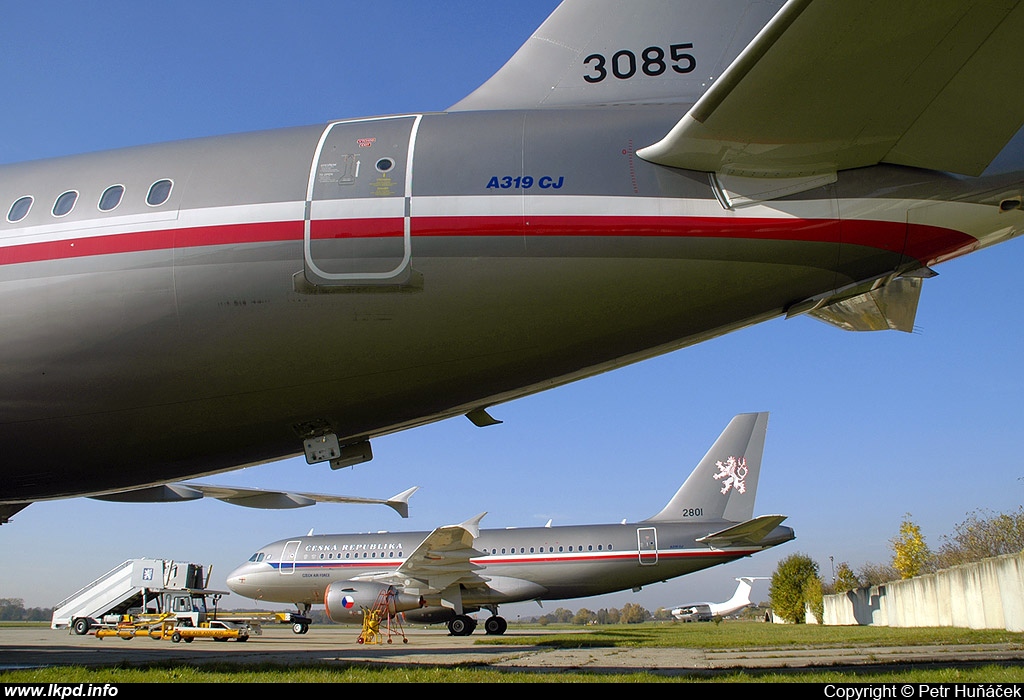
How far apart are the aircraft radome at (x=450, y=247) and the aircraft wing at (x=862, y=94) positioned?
0.02 m

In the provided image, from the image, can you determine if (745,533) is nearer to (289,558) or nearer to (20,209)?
(289,558)

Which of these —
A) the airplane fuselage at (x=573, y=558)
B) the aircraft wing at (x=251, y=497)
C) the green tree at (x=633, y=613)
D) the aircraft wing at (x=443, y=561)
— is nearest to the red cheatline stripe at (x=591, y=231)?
the aircraft wing at (x=251, y=497)

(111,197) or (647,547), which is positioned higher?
(111,197)

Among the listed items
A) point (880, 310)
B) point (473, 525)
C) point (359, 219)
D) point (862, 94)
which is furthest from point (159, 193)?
point (473, 525)

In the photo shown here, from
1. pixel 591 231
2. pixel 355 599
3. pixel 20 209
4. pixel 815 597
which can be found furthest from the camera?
pixel 815 597

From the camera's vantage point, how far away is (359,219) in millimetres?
4371

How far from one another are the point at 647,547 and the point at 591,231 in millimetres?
20640

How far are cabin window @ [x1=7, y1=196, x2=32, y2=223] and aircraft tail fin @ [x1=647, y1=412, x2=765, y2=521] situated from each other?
2314 cm

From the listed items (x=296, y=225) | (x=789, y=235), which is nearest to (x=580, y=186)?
(x=789, y=235)

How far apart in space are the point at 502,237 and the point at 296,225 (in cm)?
122

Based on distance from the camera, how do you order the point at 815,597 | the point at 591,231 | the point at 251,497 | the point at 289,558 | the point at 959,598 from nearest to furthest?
the point at 591,231 < the point at 251,497 < the point at 959,598 < the point at 289,558 < the point at 815,597

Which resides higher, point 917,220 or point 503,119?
point 503,119

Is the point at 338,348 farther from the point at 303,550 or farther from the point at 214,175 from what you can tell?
the point at 303,550

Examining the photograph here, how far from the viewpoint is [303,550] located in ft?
86.2
